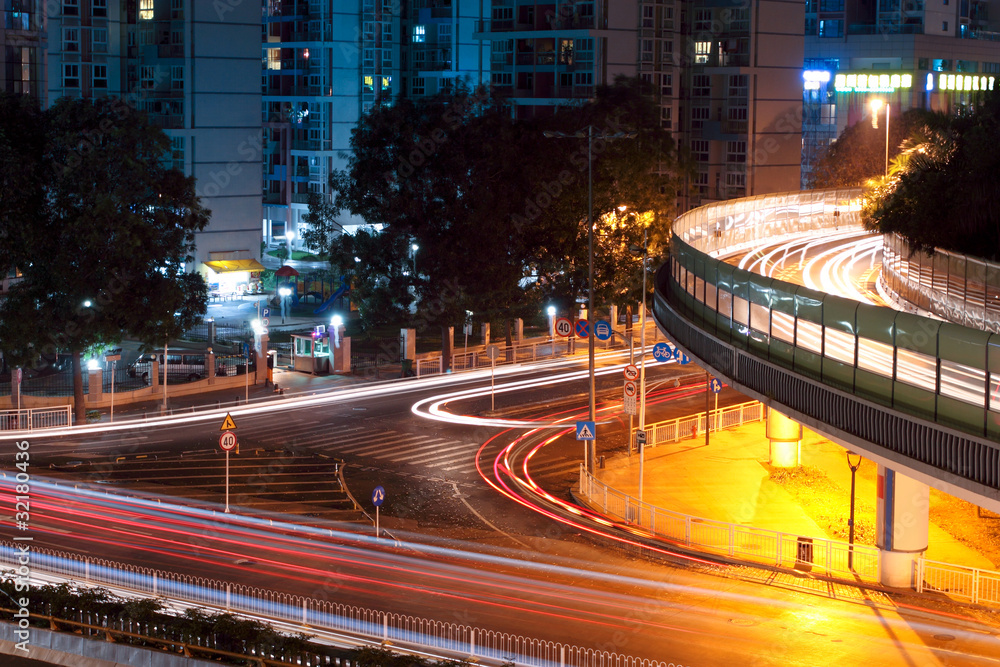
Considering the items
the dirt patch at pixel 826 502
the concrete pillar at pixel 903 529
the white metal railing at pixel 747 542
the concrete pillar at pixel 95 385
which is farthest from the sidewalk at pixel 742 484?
the concrete pillar at pixel 95 385

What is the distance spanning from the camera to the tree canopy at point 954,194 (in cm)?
2984

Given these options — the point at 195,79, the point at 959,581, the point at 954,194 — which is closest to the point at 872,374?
the point at 959,581

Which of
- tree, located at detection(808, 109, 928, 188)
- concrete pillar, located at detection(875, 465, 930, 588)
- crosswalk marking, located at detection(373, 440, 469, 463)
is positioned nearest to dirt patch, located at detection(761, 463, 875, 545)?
concrete pillar, located at detection(875, 465, 930, 588)

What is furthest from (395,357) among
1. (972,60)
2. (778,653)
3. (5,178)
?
(972,60)

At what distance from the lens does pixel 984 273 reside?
25297 millimetres

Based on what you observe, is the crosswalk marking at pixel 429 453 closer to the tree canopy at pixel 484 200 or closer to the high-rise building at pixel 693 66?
the tree canopy at pixel 484 200

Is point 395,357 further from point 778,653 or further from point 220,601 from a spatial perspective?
point 778,653

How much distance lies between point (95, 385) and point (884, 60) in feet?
245

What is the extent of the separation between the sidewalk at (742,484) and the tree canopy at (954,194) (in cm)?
750

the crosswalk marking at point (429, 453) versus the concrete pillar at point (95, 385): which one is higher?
the concrete pillar at point (95, 385)

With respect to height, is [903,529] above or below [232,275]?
below

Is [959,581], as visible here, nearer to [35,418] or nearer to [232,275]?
[35,418]

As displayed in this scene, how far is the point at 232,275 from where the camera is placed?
229 feet

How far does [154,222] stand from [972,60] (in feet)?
266
